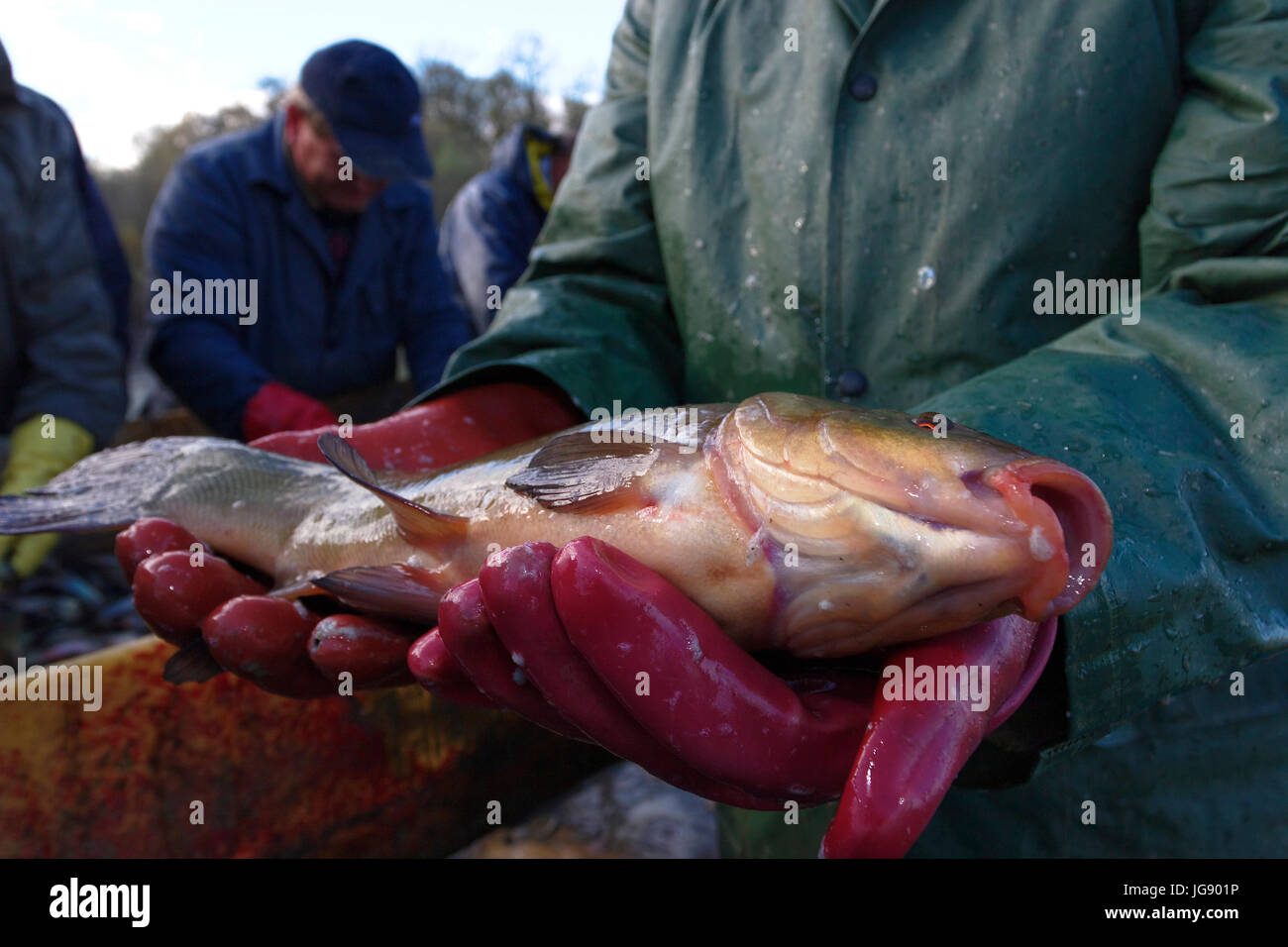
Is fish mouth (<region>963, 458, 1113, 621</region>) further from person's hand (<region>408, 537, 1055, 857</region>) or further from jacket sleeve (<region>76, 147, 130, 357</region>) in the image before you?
jacket sleeve (<region>76, 147, 130, 357</region>)

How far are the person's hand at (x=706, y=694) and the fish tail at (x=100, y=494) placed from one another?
132 cm

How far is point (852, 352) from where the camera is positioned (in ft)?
6.71

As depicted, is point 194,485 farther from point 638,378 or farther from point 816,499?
point 816,499

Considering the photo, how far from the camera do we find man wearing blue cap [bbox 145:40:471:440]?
445 cm

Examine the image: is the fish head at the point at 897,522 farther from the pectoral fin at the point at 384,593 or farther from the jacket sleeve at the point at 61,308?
the jacket sleeve at the point at 61,308

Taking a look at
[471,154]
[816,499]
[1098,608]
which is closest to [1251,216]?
[1098,608]

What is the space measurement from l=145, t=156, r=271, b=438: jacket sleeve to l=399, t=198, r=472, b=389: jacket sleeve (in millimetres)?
960

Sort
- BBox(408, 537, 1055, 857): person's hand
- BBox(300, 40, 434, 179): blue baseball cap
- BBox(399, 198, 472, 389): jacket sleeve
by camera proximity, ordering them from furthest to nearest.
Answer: BBox(399, 198, 472, 389): jacket sleeve < BBox(300, 40, 434, 179): blue baseball cap < BBox(408, 537, 1055, 857): person's hand

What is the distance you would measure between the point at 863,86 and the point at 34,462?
3.75 metres

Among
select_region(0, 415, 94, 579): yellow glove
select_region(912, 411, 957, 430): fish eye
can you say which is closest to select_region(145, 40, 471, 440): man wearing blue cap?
select_region(0, 415, 94, 579): yellow glove

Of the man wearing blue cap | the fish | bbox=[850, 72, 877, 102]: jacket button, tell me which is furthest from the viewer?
the man wearing blue cap

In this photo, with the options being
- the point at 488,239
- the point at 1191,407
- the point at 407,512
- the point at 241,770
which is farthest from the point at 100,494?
the point at 488,239

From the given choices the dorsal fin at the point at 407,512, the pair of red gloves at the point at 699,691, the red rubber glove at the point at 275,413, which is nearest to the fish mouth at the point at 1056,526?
the pair of red gloves at the point at 699,691

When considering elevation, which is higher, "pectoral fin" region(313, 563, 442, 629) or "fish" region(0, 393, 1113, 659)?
"fish" region(0, 393, 1113, 659)
